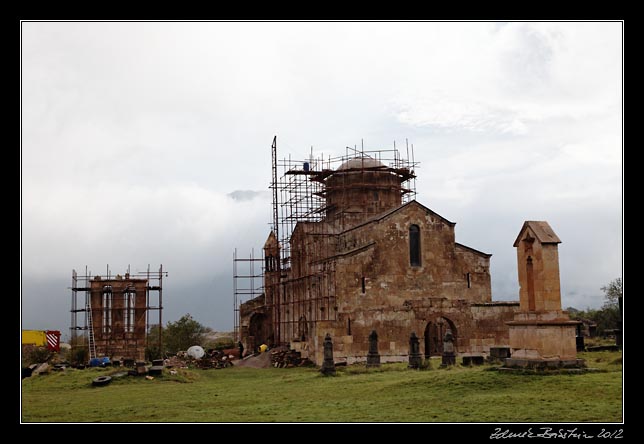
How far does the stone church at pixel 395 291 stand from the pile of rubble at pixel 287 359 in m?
0.50

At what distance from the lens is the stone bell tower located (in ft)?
59.2

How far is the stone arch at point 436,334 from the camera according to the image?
108 ft

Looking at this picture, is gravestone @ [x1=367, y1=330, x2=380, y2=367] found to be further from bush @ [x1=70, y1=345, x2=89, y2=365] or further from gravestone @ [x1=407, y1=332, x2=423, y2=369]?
bush @ [x1=70, y1=345, x2=89, y2=365]

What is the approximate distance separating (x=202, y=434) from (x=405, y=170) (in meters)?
29.6

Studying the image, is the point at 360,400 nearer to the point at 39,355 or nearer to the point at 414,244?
the point at 414,244

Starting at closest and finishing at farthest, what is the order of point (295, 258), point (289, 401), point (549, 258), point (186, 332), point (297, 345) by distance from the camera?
point (289, 401) → point (549, 258) → point (297, 345) → point (295, 258) → point (186, 332)

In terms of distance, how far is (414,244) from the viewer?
33.4 meters

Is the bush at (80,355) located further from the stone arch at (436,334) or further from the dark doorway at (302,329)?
the stone arch at (436,334)

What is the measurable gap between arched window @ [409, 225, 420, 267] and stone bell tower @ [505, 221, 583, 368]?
44.1 ft

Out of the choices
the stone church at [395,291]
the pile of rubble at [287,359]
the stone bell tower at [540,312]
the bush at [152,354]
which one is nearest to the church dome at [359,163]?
the stone church at [395,291]
